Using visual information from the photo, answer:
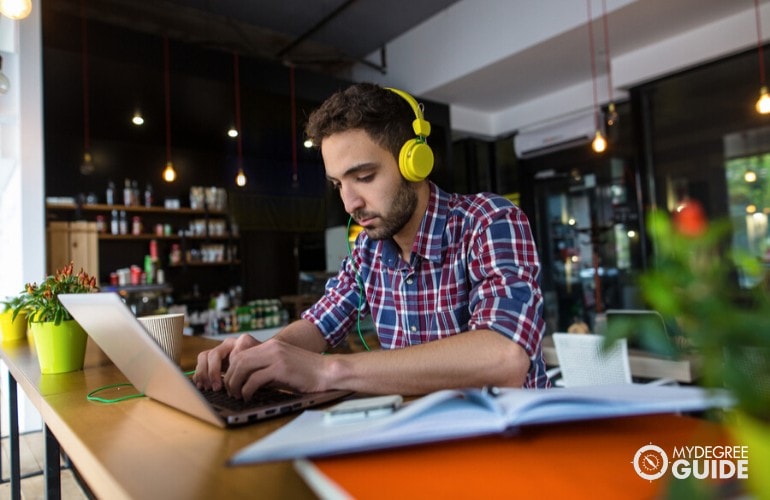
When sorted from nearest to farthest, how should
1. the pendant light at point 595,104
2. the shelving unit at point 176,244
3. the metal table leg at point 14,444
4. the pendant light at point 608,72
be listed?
1. the metal table leg at point 14,444
2. the pendant light at point 608,72
3. the pendant light at point 595,104
4. the shelving unit at point 176,244

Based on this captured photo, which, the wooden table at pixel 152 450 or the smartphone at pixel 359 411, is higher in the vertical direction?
the smartphone at pixel 359 411

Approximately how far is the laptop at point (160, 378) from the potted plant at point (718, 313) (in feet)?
2.04

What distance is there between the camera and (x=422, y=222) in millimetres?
1355

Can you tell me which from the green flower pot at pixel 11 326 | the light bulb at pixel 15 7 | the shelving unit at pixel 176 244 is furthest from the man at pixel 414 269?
the shelving unit at pixel 176 244

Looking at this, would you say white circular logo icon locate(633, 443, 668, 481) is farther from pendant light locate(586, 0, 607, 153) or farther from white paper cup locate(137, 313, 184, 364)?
pendant light locate(586, 0, 607, 153)

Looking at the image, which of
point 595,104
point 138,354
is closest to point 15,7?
point 138,354

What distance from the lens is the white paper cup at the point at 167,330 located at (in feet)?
4.04

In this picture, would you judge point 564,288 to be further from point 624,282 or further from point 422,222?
point 422,222

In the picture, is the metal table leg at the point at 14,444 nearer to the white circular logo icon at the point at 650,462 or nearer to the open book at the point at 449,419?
the open book at the point at 449,419

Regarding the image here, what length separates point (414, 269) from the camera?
139 centimetres

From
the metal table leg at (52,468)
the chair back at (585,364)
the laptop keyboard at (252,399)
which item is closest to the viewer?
the laptop keyboard at (252,399)

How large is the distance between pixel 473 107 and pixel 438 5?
125 centimetres

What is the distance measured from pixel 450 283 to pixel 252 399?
0.63m

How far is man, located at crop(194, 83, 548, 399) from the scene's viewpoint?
928mm
